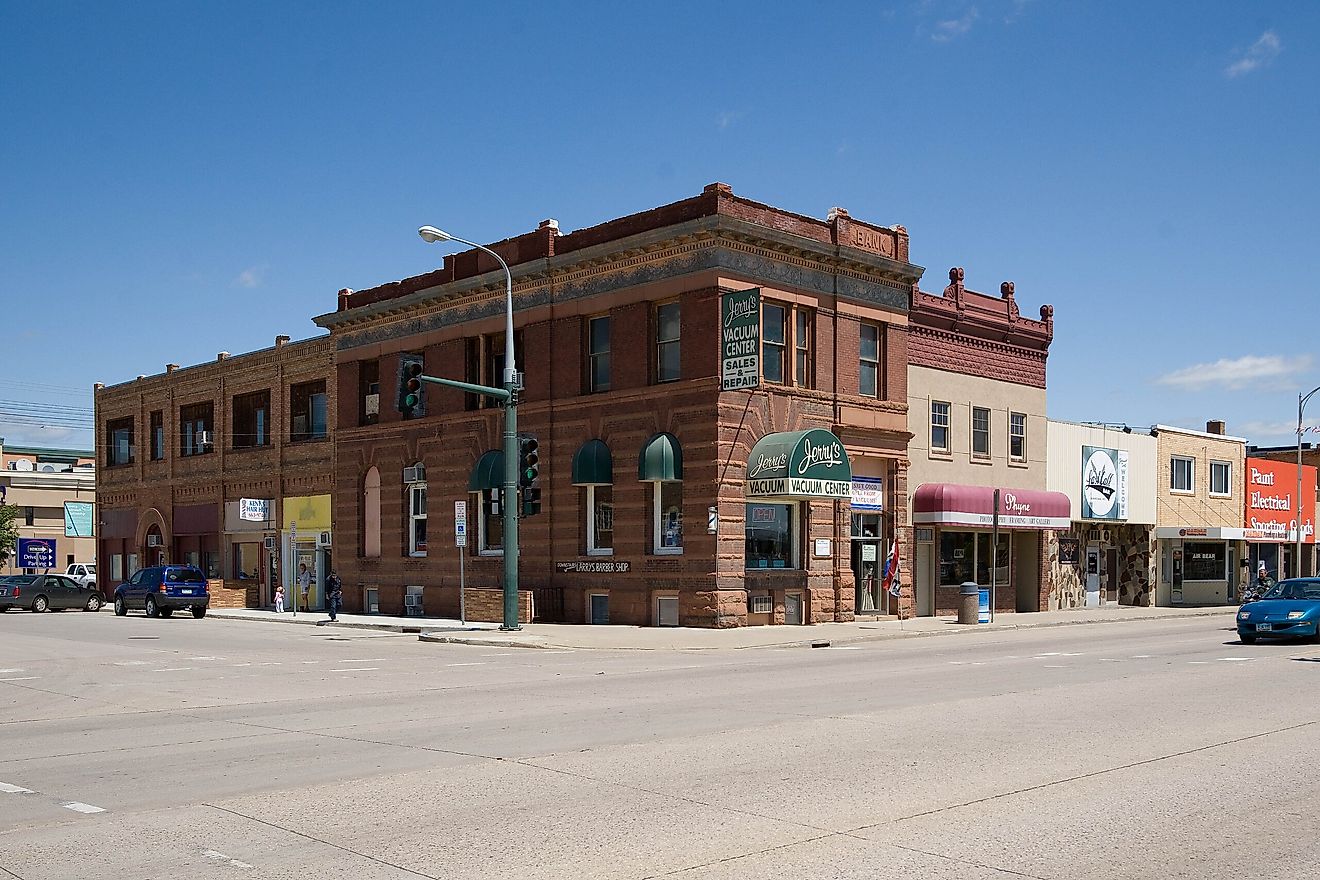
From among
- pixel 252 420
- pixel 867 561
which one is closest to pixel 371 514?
pixel 252 420

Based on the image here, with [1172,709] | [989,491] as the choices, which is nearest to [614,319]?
[989,491]

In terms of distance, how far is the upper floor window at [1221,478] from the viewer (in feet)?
168

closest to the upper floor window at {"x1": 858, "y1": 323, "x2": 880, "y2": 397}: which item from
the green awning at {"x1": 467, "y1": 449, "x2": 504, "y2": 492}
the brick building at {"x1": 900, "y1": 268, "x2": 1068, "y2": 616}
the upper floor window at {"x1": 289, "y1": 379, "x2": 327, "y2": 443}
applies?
the brick building at {"x1": 900, "y1": 268, "x2": 1068, "y2": 616}

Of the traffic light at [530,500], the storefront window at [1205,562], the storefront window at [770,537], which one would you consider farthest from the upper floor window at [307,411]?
the storefront window at [1205,562]

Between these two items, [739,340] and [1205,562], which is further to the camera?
[1205,562]

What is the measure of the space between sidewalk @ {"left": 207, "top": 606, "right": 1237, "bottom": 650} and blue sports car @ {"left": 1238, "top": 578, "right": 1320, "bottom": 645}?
7822mm

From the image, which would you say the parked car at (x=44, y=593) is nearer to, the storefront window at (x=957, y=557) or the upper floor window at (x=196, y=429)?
the upper floor window at (x=196, y=429)

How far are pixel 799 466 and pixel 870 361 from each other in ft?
19.5

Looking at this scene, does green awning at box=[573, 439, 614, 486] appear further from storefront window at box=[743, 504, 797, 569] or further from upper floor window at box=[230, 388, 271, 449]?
upper floor window at box=[230, 388, 271, 449]

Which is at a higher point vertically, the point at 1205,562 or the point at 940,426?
the point at 940,426

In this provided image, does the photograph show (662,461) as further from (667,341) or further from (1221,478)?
(1221,478)

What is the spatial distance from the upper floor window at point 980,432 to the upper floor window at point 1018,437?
49.7 inches

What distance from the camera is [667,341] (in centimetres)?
3284

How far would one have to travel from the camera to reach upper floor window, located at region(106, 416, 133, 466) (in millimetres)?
58500
